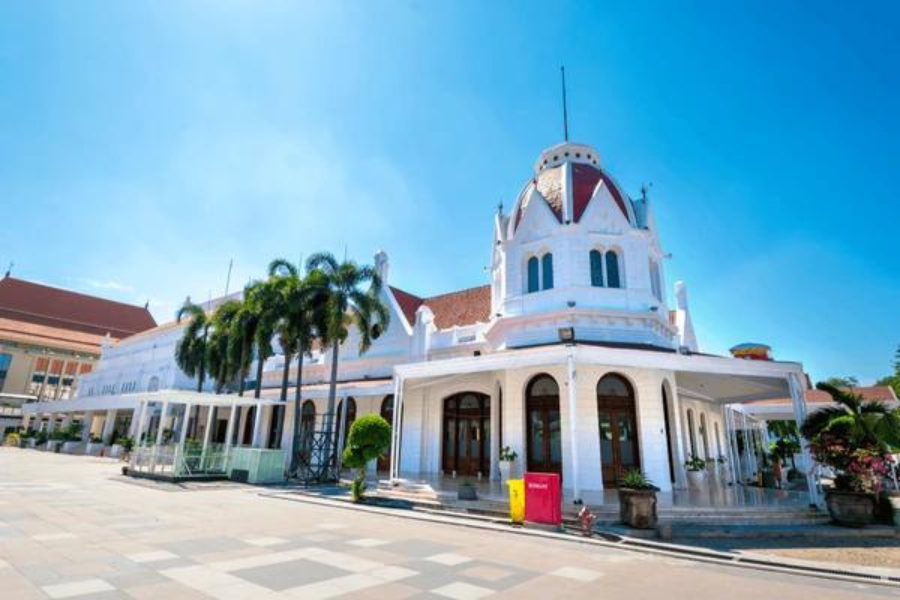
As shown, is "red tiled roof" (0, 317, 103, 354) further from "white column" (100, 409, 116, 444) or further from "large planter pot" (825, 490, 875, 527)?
"large planter pot" (825, 490, 875, 527)

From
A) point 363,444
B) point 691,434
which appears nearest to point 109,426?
point 363,444

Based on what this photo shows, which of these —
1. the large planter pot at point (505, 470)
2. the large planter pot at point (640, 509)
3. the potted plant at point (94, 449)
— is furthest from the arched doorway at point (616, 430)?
the potted plant at point (94, 449)

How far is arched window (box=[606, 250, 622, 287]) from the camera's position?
18.4 m

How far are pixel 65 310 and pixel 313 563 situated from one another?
72.5 m

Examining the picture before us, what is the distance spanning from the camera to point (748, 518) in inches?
420

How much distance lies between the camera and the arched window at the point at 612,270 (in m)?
18.4

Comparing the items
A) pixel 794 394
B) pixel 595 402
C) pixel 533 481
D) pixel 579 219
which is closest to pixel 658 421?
pixel 595 402

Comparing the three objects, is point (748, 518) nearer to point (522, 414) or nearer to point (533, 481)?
point (533, 481)

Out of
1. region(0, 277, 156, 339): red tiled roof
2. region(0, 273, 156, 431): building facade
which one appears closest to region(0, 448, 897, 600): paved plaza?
region(0, 273, 156, 431): building facade

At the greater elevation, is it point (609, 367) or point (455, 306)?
point (455, 306)

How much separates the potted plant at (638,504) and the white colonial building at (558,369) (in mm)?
1681

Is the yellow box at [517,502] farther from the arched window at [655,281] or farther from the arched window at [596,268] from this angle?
the arched window at [655,281]

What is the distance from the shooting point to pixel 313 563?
6.53 m

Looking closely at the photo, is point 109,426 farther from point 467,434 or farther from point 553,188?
point 553,188
